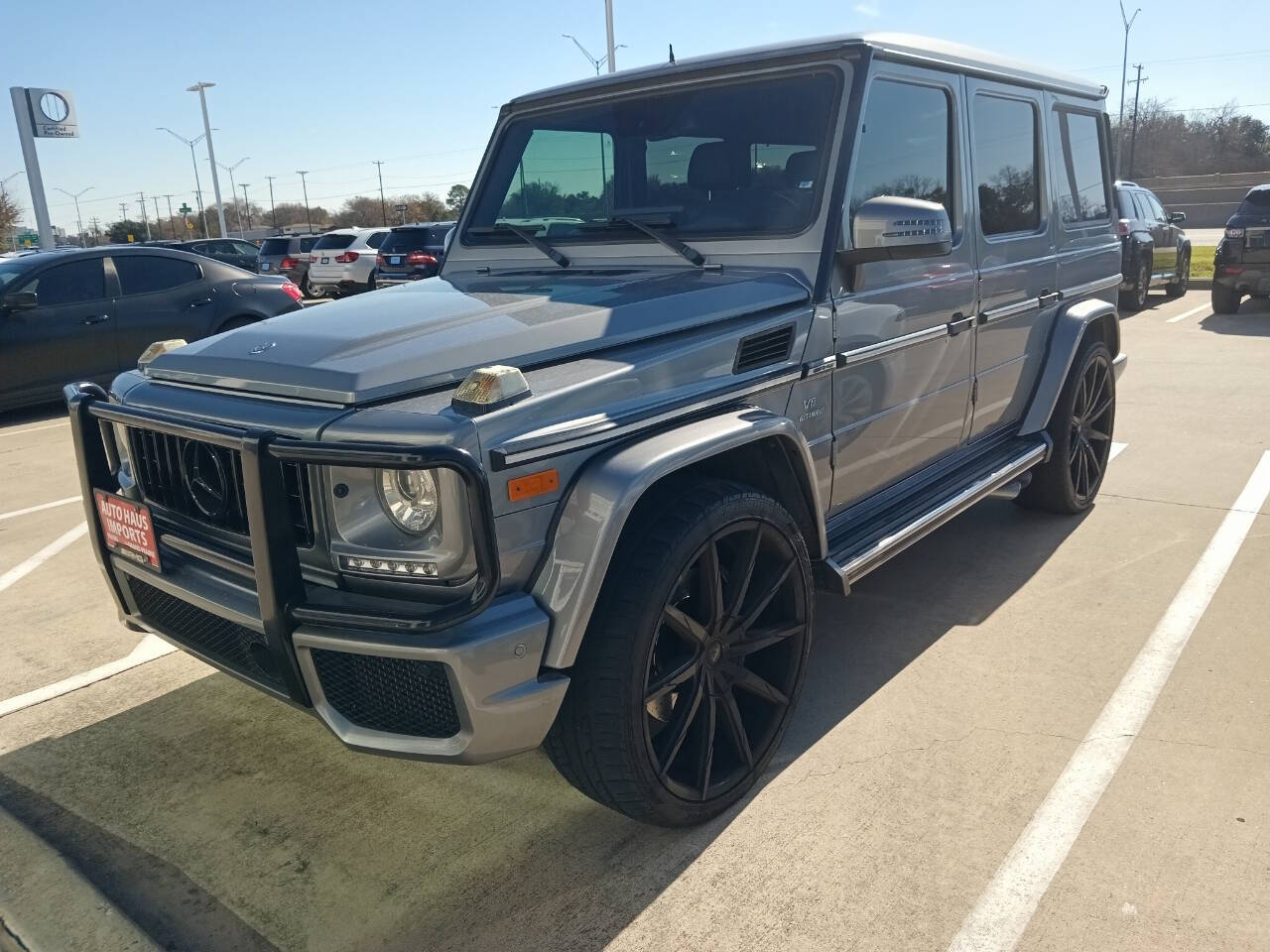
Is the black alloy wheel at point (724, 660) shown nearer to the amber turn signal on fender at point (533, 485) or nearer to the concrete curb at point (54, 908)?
the amber turn signal on fender at point (533, 485)

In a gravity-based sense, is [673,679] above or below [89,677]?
above

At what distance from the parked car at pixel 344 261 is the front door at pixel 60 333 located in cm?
981

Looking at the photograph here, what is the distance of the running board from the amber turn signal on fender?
3.84ft

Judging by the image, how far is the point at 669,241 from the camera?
340 cm

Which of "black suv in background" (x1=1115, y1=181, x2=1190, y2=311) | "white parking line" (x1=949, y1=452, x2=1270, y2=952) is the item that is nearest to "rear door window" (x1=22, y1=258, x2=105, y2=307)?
"white parking line" (x1=949, y1=452, x2=1270, y2=952)

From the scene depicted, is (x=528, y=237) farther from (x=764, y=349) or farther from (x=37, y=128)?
(x=37, y=128)

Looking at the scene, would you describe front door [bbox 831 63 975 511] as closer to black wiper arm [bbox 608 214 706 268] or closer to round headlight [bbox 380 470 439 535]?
black wiper arm [bbox 608 214 706 268]

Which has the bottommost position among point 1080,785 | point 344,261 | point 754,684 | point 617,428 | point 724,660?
point 1080,785

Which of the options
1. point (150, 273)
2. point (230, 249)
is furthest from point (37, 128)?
point (150, 273)

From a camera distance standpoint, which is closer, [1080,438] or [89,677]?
[89,677]

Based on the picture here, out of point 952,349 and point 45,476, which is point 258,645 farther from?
point 45,476

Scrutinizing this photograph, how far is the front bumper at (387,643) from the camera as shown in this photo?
83.9 inches

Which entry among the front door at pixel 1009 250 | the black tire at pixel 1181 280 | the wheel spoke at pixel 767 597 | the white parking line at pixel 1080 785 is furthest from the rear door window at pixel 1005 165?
the black tire at pixel 1181 280

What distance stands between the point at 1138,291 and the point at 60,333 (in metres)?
13.0
